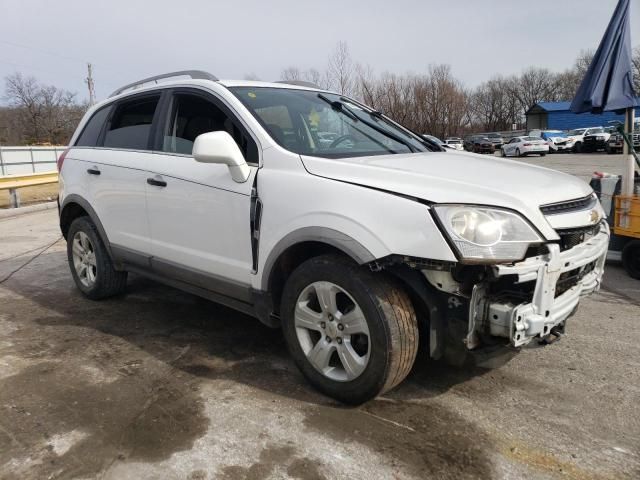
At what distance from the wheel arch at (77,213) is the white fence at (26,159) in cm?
2595

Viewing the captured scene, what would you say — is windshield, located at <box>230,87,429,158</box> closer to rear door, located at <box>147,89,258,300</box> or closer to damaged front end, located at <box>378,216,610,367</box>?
rear door, located at <box>147,89,258,300</box>

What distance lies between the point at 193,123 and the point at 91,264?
1.98 metres

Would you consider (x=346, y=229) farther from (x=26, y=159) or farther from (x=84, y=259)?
(x=26, y=159)

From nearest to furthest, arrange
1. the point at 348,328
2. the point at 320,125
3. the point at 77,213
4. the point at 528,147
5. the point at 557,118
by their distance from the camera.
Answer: the point at 348,328
the point at 320,125
the point at 77,213
the point at 528,147
the point at 557,118

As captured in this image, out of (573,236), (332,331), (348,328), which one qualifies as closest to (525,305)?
(573,236)

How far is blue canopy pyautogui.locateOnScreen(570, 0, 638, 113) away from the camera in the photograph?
5801 mm

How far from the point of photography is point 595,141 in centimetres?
3312

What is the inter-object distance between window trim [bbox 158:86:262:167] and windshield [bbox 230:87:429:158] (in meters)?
0.10

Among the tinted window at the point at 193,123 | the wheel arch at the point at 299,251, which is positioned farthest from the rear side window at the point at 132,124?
the wheel arch at the point at 299,251

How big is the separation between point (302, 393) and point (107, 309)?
98.1 inches

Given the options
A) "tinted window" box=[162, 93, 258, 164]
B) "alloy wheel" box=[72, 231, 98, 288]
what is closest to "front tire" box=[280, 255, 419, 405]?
"tinted window" box=[162, 93, 258, 164]

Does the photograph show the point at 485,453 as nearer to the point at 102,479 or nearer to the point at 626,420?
the point at 626,420

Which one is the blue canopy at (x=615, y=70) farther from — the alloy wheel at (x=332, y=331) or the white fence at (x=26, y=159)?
the white fence at (x=26, y=159)

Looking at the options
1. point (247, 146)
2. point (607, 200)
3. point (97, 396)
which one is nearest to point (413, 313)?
point (247, 146)
